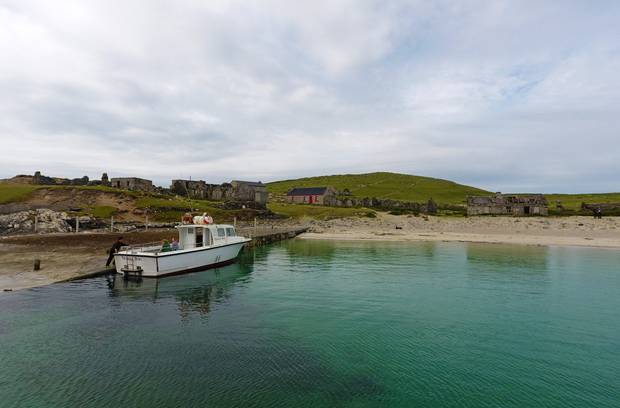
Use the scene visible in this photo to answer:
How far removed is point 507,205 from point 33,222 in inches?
3674

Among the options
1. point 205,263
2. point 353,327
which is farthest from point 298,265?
point 353,327

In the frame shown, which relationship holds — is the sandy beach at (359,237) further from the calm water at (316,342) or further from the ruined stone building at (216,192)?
the ruined stone building at (216,192)

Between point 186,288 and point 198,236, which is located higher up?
point 198,236

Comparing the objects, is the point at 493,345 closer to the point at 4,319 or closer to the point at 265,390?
the point at 265,390

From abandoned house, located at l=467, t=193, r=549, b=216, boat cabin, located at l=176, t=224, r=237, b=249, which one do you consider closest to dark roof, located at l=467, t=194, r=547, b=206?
abandoned house, located at l=467, t=193, r=549, b=216

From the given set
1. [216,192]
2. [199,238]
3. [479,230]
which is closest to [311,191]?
[216,192]

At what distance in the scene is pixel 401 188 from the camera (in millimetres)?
162500

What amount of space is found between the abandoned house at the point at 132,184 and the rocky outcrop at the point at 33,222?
93.9 feet

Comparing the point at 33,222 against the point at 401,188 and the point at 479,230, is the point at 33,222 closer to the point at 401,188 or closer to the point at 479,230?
the point at 479,230

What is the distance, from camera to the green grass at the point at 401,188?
462 ft

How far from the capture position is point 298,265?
33062 mm

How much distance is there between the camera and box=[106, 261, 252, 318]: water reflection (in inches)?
807

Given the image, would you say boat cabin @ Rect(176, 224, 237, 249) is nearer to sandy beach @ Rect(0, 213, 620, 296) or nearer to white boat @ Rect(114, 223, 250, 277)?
white boat @ Rect(114, 223, 250, 277)

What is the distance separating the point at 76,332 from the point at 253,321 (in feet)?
23.9
